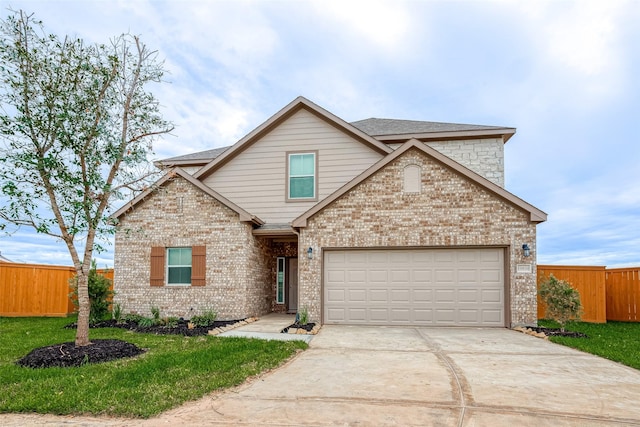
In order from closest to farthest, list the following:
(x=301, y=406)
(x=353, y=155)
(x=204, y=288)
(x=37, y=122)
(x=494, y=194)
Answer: (x=301, y=406) < (x=37, y=122) < (x=494, y=194) < (x=204, y=288) < (x=353, y=155)

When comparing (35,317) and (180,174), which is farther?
(35,317)

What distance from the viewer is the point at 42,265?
15305mm

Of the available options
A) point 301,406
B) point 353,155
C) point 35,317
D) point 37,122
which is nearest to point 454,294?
point 353,155

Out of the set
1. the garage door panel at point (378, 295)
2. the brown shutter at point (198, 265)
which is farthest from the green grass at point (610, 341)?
the brown shutter at point (198, 265)

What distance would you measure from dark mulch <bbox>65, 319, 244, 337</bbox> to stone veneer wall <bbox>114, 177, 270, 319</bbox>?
0.61m

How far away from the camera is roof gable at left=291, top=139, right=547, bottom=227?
11.4 m

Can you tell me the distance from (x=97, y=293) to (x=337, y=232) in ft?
25.6

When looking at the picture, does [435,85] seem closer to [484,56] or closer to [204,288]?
[484,56]

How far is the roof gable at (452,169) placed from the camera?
11.4 metres

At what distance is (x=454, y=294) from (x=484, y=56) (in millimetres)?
6889

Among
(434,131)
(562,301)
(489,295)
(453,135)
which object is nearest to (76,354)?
(489,295)

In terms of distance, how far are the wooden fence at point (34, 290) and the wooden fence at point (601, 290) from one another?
17.2 metres

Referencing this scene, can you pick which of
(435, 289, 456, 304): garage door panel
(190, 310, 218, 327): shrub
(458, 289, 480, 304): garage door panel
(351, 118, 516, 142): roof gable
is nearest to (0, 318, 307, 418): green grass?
(190, 310, 218, 327): shrub

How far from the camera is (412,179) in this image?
11898 mm
